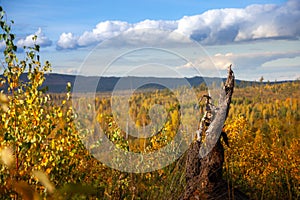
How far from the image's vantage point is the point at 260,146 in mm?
9820

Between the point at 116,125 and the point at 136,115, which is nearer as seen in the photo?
the point at 116,125

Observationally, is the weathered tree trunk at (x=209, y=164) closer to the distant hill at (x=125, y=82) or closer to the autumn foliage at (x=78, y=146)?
the autumn foliage at (x=78, y=146)

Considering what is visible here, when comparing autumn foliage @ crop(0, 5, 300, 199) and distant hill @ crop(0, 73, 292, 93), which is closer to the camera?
autumn foliage @ crop(0, 5, 300, 199)

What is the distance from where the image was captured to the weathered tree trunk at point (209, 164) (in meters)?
5.07

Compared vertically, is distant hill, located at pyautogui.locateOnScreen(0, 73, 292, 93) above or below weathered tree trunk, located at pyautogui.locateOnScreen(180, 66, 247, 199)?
above

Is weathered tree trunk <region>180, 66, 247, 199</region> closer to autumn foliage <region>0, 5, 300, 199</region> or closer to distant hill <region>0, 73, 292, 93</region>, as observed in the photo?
autumn foliage <region>0, 5, 300, 199</region>

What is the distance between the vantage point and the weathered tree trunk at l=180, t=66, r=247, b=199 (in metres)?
5.07

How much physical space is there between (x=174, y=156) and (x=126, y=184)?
101cm

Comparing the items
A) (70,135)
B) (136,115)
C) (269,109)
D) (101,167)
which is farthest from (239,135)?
(269,109)

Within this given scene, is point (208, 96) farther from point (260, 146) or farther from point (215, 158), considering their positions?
point (260, 146)

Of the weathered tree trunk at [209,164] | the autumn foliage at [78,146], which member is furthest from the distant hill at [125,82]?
the weathered tree trunk at [209,164]

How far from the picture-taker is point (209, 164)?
17.0ft

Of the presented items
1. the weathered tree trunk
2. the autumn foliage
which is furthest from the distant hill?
the weathered tree trunk

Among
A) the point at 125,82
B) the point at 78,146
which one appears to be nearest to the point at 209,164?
the point at 125,82
